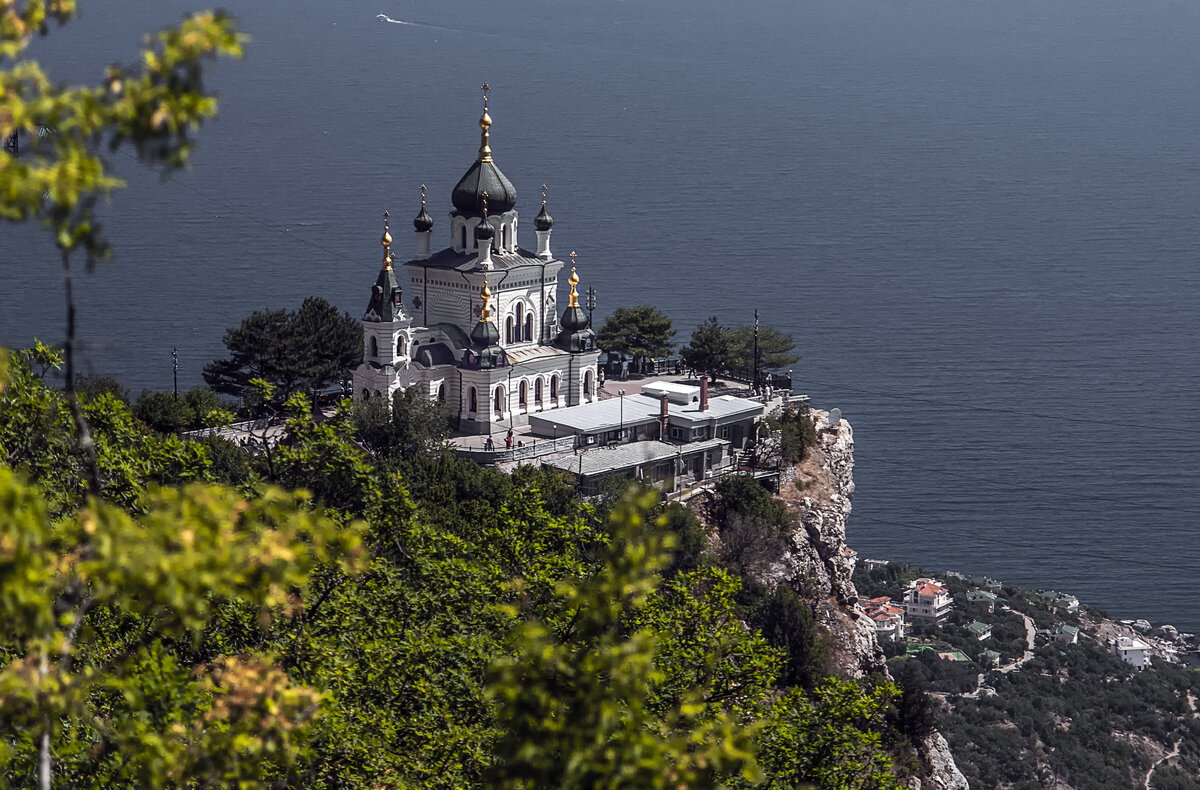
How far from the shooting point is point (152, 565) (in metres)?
8.09

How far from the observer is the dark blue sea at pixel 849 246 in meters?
80.6

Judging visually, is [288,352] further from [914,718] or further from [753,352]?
[914,718]

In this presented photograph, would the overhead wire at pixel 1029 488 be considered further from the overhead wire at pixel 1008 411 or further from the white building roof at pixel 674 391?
the white building roof at pixel 674 391

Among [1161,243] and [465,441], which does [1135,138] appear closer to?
[1161,243]

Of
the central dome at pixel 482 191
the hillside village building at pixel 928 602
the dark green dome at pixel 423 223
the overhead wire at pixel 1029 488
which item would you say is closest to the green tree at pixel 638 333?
the central dome at pixel 482 191

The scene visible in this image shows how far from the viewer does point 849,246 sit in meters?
128

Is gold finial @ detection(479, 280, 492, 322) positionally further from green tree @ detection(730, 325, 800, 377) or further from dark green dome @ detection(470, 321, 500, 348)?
green tree @ detection(730, 325, 800, 377)

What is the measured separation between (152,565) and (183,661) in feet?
38.8

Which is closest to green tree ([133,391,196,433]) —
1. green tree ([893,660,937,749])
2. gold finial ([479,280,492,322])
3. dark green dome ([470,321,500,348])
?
dark green dome ([470,321,500,348])

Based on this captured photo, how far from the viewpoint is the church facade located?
52688 millimetres

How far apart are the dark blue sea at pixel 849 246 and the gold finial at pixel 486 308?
13.2 m

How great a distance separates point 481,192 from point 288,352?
28.5ft

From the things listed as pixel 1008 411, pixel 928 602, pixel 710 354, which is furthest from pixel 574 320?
pixel 1008 411

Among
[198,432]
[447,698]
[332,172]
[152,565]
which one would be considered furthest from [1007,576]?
[332,172]
